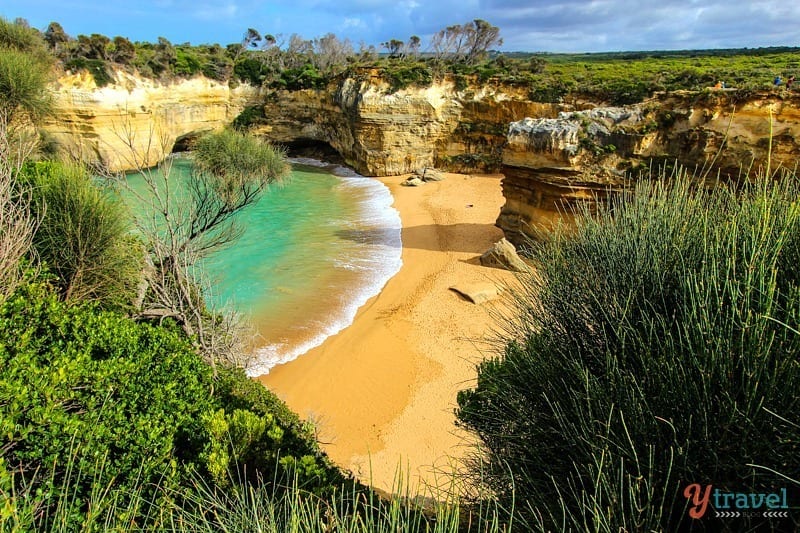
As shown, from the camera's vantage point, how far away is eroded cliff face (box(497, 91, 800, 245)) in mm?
12359

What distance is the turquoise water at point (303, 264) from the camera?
13.3 metres

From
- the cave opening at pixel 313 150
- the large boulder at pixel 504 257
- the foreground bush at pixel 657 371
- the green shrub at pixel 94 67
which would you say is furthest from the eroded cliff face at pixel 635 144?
the green shrub at pixel 94 67

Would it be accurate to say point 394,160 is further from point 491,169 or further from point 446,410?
point 446,410

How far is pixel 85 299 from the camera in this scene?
780cm

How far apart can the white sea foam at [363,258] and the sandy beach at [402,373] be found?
16.0 inches

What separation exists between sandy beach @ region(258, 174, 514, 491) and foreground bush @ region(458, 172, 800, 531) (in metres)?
1.71

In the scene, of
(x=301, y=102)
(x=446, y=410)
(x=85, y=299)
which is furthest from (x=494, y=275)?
(x=301, y=102)

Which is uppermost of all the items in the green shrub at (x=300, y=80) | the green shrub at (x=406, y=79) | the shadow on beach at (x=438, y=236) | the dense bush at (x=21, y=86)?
the green shrub at (x=300, y=80)

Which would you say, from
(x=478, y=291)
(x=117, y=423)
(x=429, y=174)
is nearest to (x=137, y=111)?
(x=429, y=174)

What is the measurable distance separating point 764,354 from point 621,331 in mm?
1091

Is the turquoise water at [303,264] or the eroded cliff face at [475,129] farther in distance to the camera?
the turquoise water at [303,264]

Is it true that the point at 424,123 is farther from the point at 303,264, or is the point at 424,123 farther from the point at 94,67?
the point at 94,67

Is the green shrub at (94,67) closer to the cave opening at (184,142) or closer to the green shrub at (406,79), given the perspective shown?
the cave opening at (184,142)

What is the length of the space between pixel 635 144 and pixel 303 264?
12976mm
